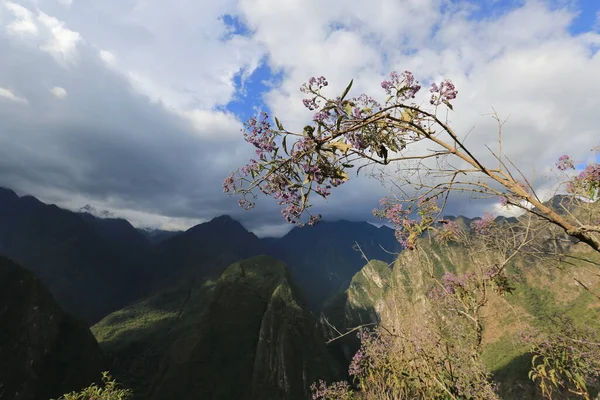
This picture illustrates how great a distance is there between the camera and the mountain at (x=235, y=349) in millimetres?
124812

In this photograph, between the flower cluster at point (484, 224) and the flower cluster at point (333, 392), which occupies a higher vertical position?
the flower cluster at point (484, 224)

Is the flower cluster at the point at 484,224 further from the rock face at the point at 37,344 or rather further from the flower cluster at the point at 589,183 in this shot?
the rock face at the point at 37,344

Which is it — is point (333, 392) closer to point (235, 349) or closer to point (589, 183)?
point (589, 183)

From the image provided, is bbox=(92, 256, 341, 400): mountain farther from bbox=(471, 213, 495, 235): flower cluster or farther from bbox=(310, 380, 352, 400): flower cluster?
bbox=(471, 213, 495, 235): flower cluster

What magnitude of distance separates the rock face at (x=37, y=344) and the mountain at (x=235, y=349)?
20.7m

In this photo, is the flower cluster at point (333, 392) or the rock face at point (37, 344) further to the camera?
the rock face at point (37, 344)

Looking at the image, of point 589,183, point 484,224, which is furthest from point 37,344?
point 589,183

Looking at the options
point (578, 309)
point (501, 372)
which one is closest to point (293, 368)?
point (501, 372)

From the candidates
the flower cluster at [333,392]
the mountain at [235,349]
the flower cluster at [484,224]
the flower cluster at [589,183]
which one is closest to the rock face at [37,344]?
the mountain at [235,349]

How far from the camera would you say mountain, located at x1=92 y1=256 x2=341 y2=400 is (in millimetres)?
124812

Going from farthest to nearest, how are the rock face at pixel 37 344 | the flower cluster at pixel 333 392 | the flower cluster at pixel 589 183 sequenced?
the rock face at pixel 37 344 < the flower cluster at pixel 333 392 < the flower cluster at pixel 589 183

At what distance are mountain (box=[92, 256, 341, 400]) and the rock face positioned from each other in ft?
68.0

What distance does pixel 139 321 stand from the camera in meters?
196

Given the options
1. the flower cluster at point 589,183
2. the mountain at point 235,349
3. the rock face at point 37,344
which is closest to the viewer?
the flower cluster at point 589,183
